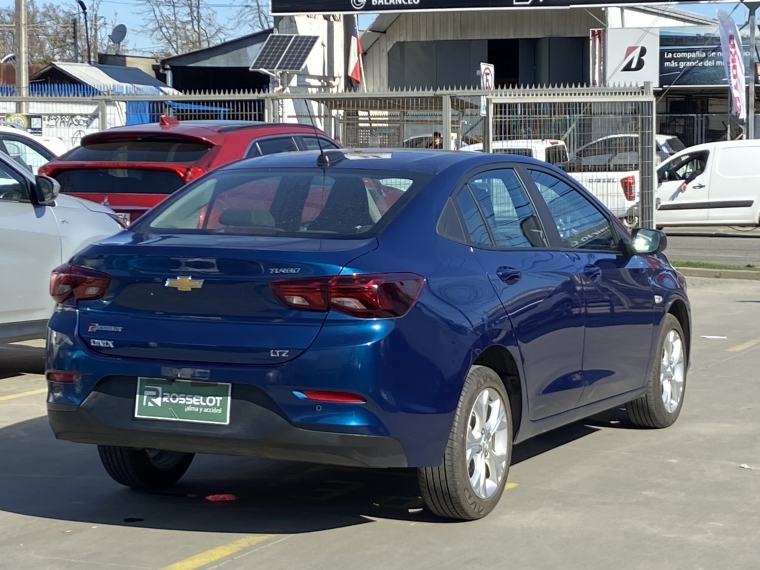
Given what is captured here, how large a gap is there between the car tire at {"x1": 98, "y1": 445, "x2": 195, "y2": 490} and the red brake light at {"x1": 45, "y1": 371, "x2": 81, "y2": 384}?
0.65 m

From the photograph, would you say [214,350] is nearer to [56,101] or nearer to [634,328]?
[634,328]

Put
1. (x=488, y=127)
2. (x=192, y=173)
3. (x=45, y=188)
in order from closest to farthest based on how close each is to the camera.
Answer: (x=45, y=188), (x=192, y=173), (x=488, y=127)

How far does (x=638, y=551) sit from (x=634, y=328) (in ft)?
6.65

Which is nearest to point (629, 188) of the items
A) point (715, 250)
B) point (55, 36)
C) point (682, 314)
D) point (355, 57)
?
point (715, 250)

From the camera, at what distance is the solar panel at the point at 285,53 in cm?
2925

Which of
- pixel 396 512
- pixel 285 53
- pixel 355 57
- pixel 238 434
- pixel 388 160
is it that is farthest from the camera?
pixel 355 57

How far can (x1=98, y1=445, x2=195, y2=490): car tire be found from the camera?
19.1 feet

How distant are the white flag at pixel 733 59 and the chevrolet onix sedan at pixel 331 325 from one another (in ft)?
75.6

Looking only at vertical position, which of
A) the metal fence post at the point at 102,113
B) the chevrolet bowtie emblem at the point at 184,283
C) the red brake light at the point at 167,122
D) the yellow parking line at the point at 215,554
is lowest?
the yellow parking line at the point at 215,554

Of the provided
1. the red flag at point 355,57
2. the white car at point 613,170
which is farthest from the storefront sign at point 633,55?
the white car at point 613,170

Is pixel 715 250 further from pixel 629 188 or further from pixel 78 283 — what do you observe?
pixel 78 283

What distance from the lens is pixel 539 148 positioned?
16781 mm

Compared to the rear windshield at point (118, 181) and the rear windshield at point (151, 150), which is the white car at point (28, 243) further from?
the rear windshield at point (151, 150)

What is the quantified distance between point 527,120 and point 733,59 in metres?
12.7
